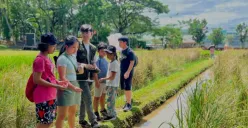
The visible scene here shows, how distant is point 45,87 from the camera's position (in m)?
3.67

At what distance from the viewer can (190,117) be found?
3754 millimetres

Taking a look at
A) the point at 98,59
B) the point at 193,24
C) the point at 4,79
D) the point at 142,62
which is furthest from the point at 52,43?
the point at 193,24

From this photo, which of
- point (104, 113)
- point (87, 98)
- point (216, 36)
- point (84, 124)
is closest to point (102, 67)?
point (104, 113)

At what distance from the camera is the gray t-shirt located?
13.3 ft

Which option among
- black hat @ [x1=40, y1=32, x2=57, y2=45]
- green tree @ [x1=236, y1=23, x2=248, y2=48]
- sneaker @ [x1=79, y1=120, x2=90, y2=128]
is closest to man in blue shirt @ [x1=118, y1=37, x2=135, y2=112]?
sneaker @ [x1=79, y1=120, x2=90, y2=128]

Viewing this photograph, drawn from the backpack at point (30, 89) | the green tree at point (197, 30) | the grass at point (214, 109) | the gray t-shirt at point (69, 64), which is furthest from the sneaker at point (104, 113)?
the green tree at point (197, 30)

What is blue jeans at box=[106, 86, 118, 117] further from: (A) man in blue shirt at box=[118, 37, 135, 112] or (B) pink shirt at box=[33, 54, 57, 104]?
(B) pink shirt at box=[33, 54, 57, 104]

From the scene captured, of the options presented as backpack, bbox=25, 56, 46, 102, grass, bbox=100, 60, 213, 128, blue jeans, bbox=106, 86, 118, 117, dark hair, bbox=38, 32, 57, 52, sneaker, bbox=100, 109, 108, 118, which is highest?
dark hair, bbox=38, 32, 57, 52

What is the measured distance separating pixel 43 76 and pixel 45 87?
13 centimetres

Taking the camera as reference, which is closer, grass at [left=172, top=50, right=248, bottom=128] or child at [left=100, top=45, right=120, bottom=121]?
grass at [left=172, top=50, right=248, bottom=128]

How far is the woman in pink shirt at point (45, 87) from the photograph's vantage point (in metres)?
3.59

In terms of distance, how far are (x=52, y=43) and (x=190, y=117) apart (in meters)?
1.81

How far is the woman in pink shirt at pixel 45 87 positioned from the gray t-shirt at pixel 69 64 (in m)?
0.31

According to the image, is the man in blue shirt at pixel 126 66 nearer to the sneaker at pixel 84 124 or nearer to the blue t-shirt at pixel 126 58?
the blue t-shirt at pixel 126 58
